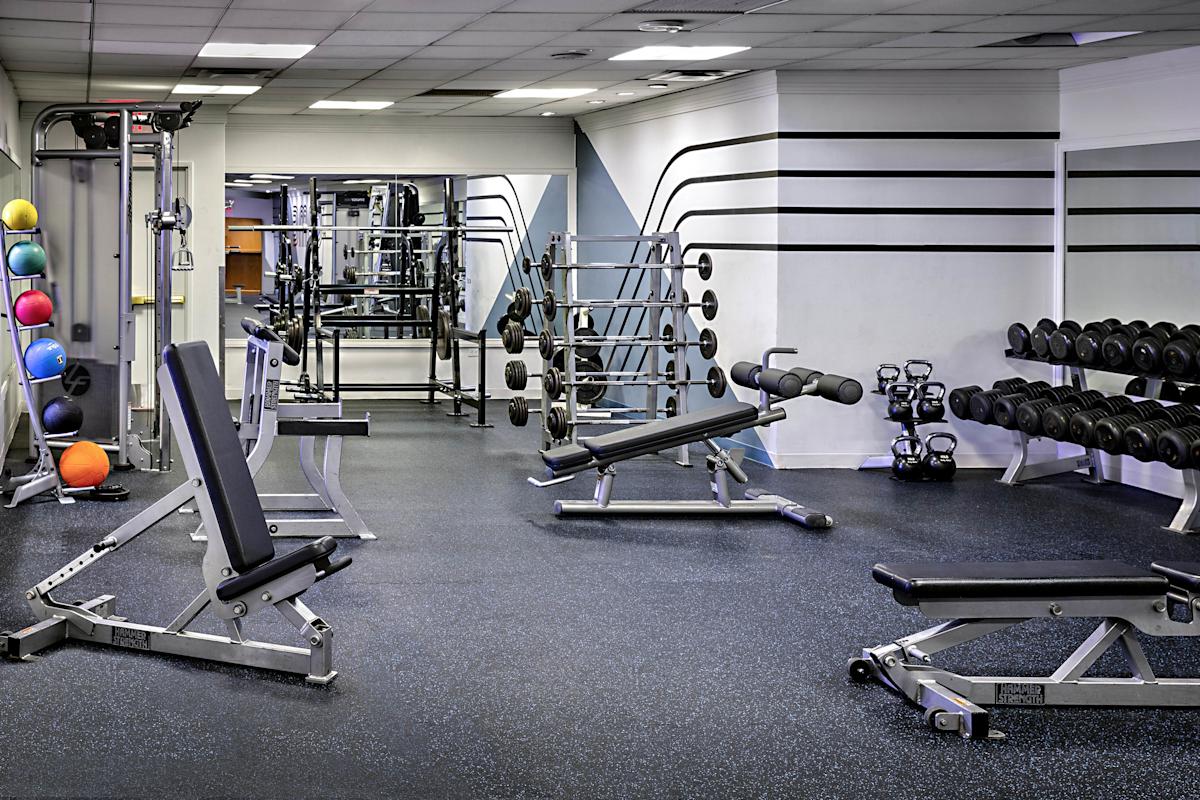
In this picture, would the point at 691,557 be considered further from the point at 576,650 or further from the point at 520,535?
the point at 576,650

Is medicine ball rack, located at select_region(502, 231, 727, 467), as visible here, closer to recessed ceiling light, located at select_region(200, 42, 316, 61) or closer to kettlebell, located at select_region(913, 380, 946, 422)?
kettlebell, located at select_region(913, 380, 946, 422)

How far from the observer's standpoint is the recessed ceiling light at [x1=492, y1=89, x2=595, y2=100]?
331 inches

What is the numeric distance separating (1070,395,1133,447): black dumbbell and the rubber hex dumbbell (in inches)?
15.4

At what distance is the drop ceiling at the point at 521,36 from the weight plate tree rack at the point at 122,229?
36cm

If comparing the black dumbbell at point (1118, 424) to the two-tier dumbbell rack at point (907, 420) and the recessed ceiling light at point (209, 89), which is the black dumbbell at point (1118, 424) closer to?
the two-tier dumbbell rack at point (907, 420)

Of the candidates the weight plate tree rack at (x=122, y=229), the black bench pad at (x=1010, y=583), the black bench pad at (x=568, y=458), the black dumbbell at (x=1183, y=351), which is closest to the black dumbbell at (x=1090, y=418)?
the black dumbbell at (x=1183, y=351)

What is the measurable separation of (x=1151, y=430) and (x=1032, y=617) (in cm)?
271

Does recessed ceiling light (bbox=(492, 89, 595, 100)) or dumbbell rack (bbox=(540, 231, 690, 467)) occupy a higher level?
recessed ceiling light (bbox=(492, 89, 595, 100))

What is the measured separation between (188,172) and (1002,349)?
5995 mm

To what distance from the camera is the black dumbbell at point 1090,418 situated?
19.2ft

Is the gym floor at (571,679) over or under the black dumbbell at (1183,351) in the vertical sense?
under

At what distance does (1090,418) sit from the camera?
19.3 feet

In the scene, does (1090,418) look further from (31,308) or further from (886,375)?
(31,308)

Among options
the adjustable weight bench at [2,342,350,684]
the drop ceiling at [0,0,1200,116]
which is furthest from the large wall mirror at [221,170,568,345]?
the adjustable weight bench at [2,342,350,684]
